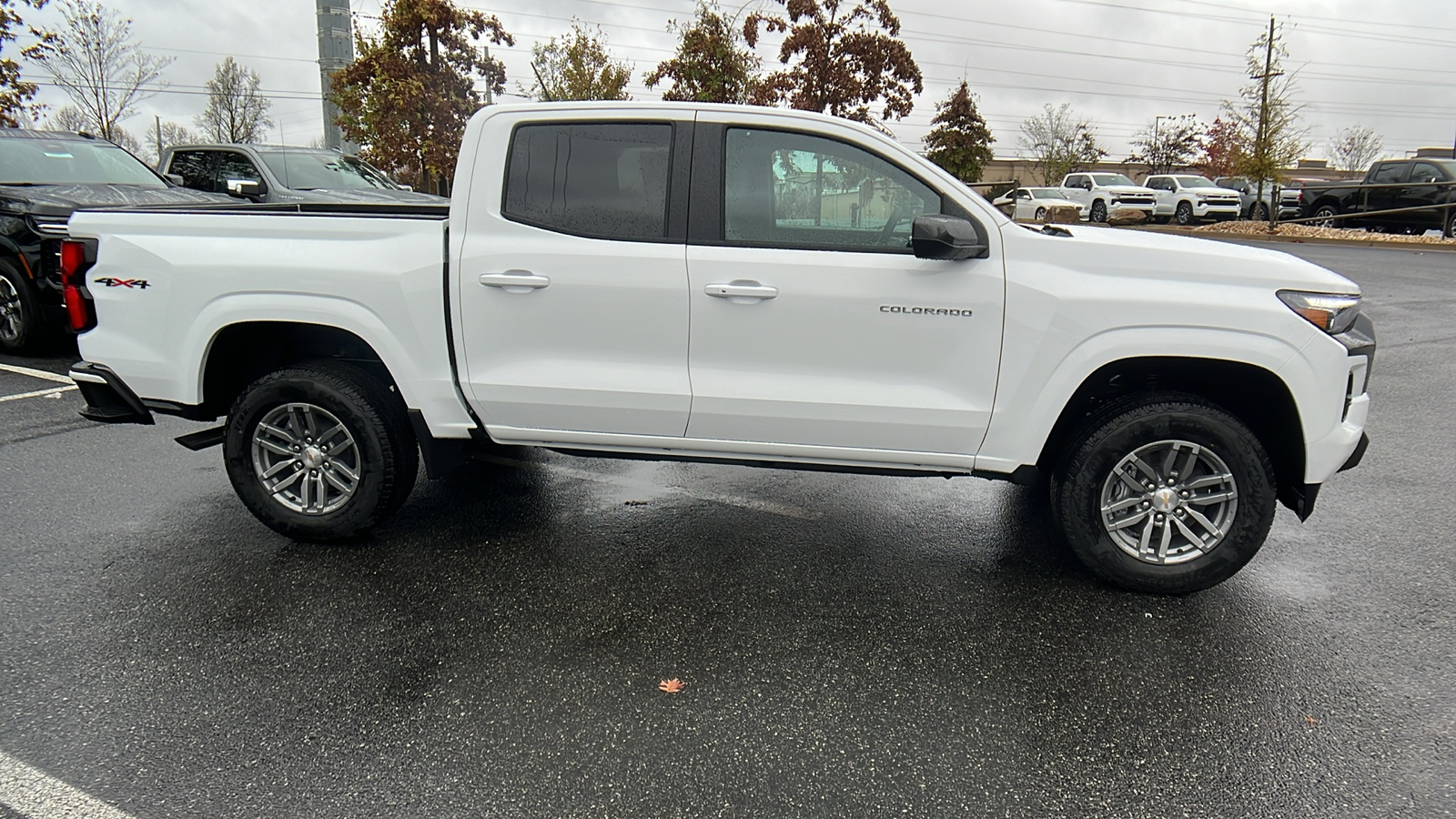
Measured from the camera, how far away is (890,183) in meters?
3.70

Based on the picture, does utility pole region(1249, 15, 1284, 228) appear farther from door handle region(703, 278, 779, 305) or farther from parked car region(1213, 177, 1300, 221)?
door handle region(703, 278, 779, 305)

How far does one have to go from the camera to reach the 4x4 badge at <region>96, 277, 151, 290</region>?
13.2 feet

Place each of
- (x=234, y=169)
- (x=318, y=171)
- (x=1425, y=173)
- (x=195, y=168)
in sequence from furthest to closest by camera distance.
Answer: (x=1425, y=173), (x=195, y=168), (x=318, y=171), (x=234, y=169)

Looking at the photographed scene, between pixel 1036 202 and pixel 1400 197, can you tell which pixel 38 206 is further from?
pixel 1036 202

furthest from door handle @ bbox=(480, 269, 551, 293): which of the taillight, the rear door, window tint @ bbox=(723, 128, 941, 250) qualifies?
the taillight

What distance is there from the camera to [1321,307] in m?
3.48

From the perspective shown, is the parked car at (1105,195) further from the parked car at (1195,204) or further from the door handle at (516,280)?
the door handle at (516,280)

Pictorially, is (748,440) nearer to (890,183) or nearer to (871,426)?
(871,426)

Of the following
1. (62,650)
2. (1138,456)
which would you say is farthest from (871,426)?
(62,650)

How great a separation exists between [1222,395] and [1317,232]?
23.6 metres

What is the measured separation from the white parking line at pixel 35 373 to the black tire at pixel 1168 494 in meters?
7.59

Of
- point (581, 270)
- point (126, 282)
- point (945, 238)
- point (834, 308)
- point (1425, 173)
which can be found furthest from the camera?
point (1425, 173)

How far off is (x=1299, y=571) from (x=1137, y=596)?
0.88 m

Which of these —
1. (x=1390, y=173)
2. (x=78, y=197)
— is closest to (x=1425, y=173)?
(x=1390, y=173)
